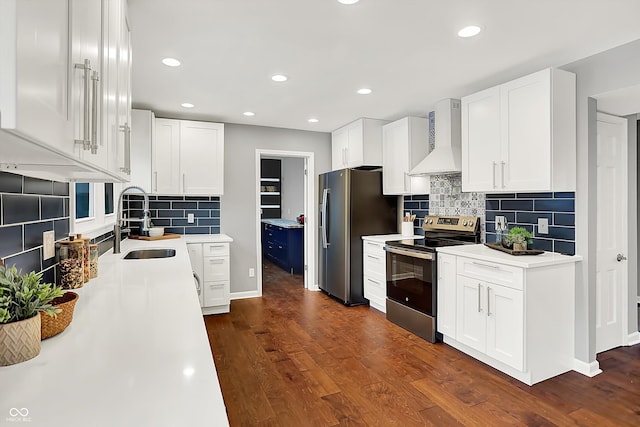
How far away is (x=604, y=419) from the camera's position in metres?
2.10

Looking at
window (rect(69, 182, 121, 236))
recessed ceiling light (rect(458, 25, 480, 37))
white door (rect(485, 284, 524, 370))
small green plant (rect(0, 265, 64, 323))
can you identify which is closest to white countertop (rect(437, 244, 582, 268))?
white door (rect(485, 284, 524, 370))

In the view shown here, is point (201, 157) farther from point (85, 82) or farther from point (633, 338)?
point (633, 338)

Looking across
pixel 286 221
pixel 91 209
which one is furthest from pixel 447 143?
pixel 286 221

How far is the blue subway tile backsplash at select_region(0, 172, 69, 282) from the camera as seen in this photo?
1.18 metres

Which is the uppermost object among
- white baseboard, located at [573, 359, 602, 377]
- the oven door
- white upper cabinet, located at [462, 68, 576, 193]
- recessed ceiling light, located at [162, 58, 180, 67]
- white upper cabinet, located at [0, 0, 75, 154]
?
recessed ceiling light, located at [162, 58, 180, 67]

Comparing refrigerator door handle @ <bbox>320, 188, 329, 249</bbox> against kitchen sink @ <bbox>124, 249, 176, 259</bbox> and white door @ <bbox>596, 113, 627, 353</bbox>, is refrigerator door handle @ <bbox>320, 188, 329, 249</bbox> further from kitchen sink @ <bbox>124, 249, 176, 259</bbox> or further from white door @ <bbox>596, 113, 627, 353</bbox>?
white door @ <bbox>596, 113, 627, 353</bbox>

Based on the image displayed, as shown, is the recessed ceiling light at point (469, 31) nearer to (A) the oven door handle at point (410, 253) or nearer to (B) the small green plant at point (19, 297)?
(A) the oven door handle at point (410, 253)

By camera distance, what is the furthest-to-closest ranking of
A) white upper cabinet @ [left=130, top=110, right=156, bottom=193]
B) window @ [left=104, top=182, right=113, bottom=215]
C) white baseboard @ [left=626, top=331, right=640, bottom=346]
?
white upper cabinet @ [left=130, top=110, right=156, bottom=193] < window @ [left=104, top=182, right=113, bottom=215] < white baseboard @ [left=626, top=331, right=640, bottom=346]

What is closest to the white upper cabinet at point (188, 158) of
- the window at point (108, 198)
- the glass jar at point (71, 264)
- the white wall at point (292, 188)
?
the window at point (108, 198)

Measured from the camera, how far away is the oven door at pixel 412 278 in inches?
127

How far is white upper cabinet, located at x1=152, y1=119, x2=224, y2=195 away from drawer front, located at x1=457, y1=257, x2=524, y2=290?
2813 mm

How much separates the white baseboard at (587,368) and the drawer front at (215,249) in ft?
10.8

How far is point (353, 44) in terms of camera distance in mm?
2416

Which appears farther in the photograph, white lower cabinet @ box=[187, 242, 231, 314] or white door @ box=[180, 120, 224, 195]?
white door @ box=[180, 120, 224, 195]
